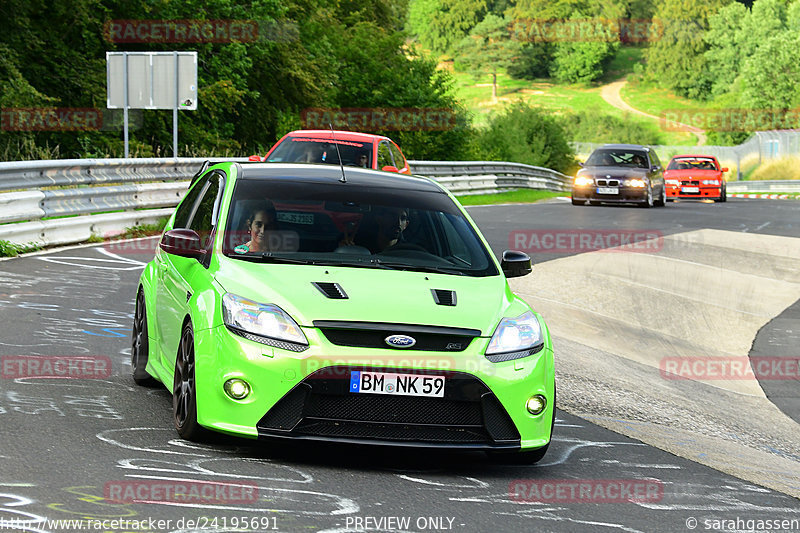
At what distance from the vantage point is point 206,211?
7398 millimetres

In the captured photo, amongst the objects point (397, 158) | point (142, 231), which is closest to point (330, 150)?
point (397, 158)

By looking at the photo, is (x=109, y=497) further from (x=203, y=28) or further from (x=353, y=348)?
(x=203, y=28)

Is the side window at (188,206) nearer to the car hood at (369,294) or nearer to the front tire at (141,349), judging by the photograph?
the front tire at (141,349)

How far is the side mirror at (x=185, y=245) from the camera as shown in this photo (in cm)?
673

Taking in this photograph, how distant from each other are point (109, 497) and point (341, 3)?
58300 mm

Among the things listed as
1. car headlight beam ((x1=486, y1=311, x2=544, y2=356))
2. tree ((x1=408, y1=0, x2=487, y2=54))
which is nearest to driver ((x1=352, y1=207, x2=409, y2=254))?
car headlight beam ((x1=486, y1=311, x2=544, y2=356))

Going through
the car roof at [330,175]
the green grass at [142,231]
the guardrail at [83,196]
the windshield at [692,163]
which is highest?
the car roof at [330,175]

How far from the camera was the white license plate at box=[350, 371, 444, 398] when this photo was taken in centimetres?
571

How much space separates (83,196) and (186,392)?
432 inches

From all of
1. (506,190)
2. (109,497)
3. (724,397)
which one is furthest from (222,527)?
(506,190)

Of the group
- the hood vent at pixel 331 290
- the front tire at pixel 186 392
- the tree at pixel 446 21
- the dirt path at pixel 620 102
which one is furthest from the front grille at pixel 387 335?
the tree at pixel 446 21

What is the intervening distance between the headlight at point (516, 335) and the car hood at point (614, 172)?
24.2 meters

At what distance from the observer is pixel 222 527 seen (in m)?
4.65

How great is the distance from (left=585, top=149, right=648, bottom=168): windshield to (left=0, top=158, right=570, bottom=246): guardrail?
13.7 metres
